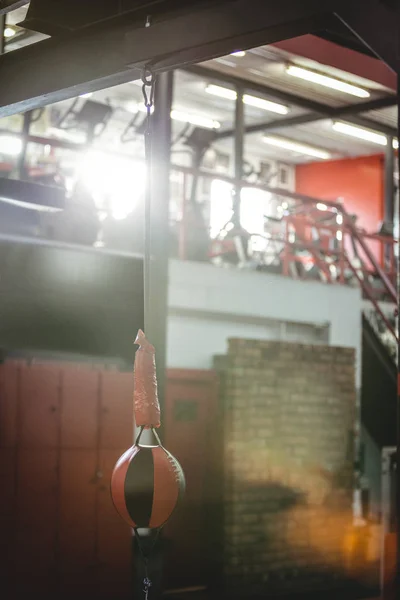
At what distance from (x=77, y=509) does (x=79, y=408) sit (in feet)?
2.69

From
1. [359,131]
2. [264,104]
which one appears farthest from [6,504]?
[359,131]

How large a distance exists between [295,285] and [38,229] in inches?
114

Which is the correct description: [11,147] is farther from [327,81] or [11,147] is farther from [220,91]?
[327,81]

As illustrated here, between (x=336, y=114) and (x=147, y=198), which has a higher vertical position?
(x=336, y=114)

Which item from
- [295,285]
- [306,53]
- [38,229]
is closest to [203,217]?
[295,285]

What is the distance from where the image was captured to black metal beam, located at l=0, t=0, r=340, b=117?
2807mm

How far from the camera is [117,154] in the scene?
7.18 metres

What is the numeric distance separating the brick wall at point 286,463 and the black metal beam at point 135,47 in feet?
13.9

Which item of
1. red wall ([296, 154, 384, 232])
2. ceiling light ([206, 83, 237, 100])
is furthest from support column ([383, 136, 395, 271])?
red wall ([296, 154, 384, 232])

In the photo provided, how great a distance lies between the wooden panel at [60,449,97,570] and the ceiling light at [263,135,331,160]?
8.28 metres

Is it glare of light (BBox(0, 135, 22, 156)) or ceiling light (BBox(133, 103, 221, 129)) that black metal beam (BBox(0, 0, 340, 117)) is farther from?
glare of light (BBox(0, 135, 22, 156))

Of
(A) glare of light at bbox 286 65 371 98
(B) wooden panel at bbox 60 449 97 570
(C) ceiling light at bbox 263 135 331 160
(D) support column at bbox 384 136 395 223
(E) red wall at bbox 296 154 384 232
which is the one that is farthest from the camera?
(E) red wall at bbox 296 154 384 232

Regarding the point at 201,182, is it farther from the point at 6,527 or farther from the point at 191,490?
the point at 6,527

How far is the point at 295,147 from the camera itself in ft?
49.3
